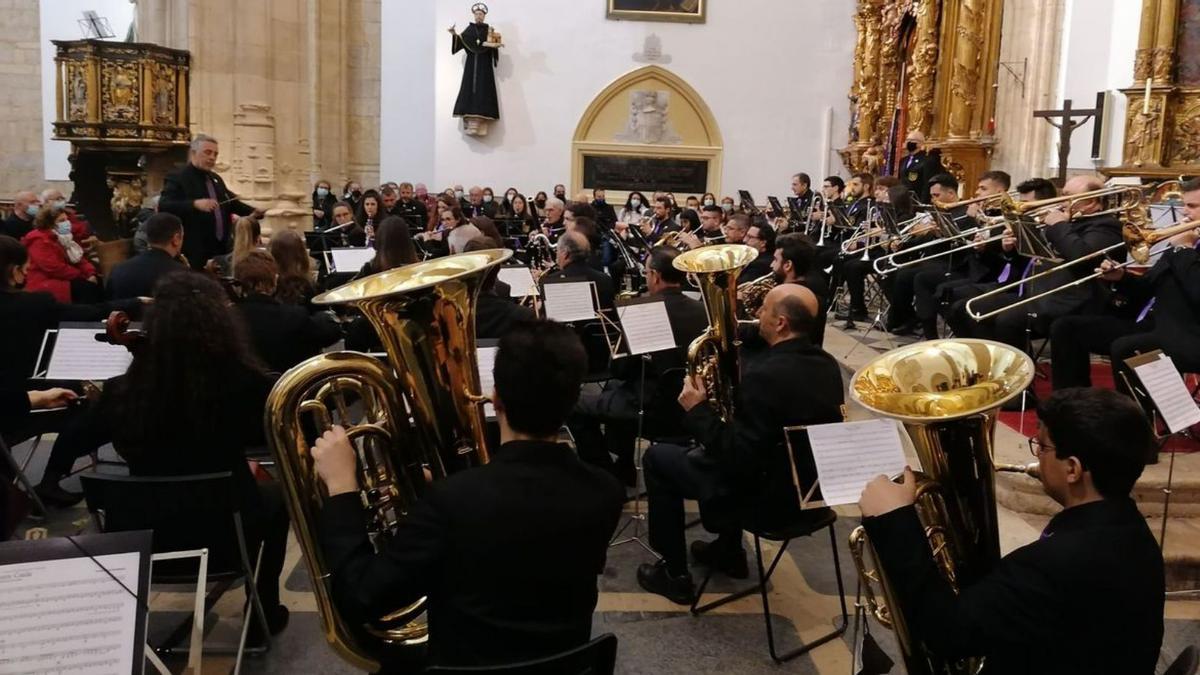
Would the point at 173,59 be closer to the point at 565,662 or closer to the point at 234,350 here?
the point at 234,350

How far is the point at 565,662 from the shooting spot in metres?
1.75

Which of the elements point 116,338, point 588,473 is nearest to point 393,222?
point 116,338

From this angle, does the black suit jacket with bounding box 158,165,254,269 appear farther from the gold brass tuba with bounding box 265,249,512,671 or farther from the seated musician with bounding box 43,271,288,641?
the gold brass tuba with bounding box 265,249,512,671

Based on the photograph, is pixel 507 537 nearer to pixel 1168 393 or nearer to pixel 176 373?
pixel 176 373

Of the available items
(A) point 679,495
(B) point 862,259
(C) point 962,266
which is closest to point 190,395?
(A) point 679,495

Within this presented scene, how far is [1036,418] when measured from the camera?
3811mm

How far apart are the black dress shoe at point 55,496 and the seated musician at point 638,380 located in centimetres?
234

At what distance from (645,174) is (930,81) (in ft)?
20.7

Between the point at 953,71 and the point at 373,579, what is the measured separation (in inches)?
419

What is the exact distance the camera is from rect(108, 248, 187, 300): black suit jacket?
194 inches

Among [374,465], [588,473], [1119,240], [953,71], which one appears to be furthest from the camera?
[953,71]

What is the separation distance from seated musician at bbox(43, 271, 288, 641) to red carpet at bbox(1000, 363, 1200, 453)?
3.06 meters

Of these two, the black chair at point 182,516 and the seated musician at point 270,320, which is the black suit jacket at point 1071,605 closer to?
the black chair at point 182,516

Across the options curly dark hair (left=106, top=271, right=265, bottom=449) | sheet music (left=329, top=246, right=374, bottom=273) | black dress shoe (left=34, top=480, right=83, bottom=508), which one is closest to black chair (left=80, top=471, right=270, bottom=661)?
curly dark hair (left=106, top=271, right=265, bottom=449)
